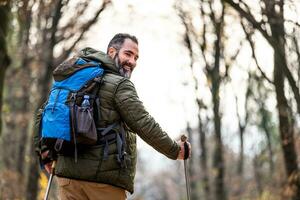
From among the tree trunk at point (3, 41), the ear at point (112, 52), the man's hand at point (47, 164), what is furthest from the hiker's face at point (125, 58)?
the tree trunk at point (3, 41)

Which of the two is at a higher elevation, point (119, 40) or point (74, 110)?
point (119, 40)

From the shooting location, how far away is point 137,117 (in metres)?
4.26

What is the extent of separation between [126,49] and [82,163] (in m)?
0.94

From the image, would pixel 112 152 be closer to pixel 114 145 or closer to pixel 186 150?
pixel 114 145

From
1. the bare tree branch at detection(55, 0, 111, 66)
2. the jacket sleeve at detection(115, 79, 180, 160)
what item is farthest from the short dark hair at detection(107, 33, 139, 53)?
the bare tree branch at detection(55, 0, 111, 66)

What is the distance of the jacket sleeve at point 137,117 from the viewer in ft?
13.9

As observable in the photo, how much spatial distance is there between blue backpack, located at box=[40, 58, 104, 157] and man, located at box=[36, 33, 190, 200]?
0.08 metres

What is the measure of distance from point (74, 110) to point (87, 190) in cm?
57

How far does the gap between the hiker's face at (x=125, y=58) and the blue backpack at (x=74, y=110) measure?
21 cm

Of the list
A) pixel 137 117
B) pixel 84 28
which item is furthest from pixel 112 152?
pixel 84 28

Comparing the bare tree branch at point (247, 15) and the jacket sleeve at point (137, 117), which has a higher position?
the bare tree branch at point (247, 15)

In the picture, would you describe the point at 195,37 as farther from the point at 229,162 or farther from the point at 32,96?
the point at 229,162

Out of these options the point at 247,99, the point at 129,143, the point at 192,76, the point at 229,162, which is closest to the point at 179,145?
the point at 129,143

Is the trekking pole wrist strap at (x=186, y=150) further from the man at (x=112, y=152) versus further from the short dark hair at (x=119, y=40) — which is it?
the short dark hair at (x=119, y=40)
